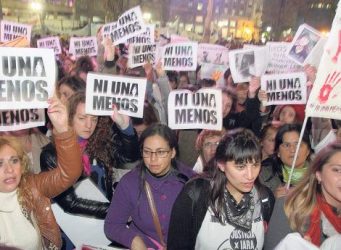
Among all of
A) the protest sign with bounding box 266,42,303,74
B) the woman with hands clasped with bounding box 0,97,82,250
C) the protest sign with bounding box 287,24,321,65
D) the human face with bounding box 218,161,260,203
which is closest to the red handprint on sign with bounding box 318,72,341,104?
the human face with bounding box 218,161,260,203

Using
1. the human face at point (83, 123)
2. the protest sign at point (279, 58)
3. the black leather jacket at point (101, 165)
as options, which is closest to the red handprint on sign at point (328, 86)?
the black leather jacket at point (101, 165)

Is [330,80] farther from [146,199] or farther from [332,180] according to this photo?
[146,199]

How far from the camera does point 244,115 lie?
5645 mm

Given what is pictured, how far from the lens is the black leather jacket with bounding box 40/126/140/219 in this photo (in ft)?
10.9

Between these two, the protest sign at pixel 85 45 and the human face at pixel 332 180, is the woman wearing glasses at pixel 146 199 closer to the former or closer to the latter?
the human face at pixel 332 180

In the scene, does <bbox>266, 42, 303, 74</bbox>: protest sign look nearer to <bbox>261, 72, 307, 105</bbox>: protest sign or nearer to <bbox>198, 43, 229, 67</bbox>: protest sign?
<bbox>261, 72, 307, 105</bbox>: protest sign

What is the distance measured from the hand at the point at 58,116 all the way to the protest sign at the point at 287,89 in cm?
317

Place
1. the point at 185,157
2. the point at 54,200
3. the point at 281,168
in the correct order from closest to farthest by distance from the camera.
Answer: the point at 54,200
the point at 281,168
the point at 185,157

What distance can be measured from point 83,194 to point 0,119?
89 cm

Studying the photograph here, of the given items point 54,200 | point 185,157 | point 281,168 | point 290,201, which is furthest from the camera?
point 185,157

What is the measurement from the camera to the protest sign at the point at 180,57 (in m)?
6.96

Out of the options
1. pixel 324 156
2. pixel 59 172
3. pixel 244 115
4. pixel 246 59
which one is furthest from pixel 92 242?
pixel 246 59

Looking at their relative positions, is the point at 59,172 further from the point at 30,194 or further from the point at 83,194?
the point at 83,194

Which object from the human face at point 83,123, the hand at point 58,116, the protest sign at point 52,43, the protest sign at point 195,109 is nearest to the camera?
the hand at point 58,116
